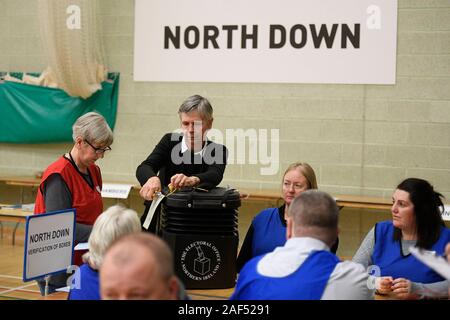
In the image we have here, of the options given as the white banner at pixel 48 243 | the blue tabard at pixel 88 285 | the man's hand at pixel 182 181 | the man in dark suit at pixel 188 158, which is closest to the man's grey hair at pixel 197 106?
the man in dark suit at pixel 188 158

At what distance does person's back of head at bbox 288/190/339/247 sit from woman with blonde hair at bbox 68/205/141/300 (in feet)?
1.90

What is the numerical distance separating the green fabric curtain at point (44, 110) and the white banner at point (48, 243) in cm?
400

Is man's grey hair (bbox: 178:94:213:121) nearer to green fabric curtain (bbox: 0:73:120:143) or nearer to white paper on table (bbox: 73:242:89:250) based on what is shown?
white paper on table (bbox: 73:242:89:250)

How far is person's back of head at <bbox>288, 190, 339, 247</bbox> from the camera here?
78.7 inches

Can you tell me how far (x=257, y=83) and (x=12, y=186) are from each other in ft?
9.93

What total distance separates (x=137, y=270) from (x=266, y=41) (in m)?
4.88

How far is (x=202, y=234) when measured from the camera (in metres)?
2.68

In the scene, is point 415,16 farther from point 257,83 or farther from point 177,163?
point 177,163

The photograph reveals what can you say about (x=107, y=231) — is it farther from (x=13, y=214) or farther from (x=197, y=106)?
(x=13, y=214)

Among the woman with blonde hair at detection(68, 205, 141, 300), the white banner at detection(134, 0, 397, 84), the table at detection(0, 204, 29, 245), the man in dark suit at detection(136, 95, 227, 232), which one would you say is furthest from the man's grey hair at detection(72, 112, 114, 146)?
A: the white banner at detection(134, 0, 397, 84)

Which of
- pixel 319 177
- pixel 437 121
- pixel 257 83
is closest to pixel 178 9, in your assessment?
pixel 257 83

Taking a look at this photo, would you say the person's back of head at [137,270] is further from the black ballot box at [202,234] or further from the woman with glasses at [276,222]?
the woman with glasses at [276,222]

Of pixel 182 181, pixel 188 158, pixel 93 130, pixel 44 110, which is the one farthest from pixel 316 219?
pixel 44 110
